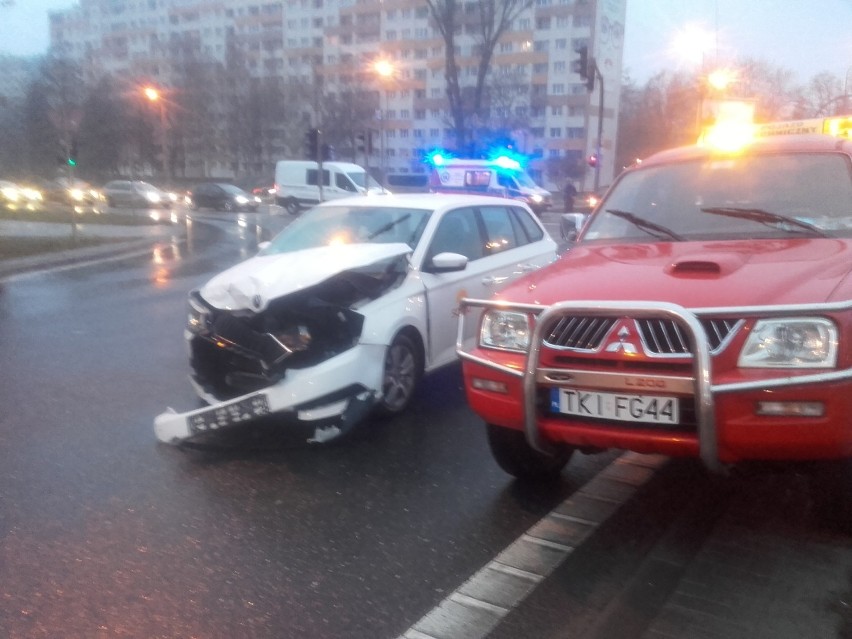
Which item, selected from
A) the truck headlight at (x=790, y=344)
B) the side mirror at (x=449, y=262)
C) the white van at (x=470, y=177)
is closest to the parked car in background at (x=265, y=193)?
the white van at (x=470, y=177)

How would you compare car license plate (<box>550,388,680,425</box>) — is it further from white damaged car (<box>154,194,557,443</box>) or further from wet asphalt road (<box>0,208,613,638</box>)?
white damaged car (<box>154,194,557,443</box>)

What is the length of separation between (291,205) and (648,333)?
3411 cm

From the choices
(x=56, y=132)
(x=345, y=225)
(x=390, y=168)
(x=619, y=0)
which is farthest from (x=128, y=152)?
(x=345, y=225)

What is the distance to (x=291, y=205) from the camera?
3628cm

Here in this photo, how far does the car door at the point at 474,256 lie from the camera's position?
614 cm

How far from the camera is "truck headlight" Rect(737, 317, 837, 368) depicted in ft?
10.2

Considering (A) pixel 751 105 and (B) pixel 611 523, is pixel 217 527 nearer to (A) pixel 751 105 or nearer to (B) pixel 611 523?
(B) pixel 611 523

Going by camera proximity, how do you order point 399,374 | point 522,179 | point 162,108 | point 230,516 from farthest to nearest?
point 162,108, point 522,179, point 399,374, point 230,516

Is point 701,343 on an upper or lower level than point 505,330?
upper

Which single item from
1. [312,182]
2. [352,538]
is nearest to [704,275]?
[352,538]

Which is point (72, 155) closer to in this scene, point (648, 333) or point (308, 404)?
point (308, 404)

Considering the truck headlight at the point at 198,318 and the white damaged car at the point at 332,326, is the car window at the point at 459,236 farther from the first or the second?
the truck headlight at the point at 198,318

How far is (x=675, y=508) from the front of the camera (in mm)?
4191

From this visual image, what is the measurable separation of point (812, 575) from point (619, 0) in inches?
3479
